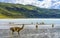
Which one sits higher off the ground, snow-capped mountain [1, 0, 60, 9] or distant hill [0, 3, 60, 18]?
snow-capped mountain [1, 0, 60, 9]

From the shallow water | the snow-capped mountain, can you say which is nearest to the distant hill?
the snow-capped mountain

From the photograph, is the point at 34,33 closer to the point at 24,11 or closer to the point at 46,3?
the point at 24,11

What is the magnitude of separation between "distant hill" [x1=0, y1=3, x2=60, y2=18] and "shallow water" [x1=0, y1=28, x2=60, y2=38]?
0.72ft

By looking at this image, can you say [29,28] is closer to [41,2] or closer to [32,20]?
[32,20]

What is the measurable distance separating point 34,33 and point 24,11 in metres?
0.37

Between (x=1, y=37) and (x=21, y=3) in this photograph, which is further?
(x=21, y=3)

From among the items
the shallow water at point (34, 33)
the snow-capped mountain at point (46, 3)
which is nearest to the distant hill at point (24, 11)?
the snow-capped mountain at point (46, 3)

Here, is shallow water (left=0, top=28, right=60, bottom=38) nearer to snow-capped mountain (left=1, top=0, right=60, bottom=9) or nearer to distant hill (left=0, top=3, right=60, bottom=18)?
distant hill (left=0, top=3, right=60, bottom=18)

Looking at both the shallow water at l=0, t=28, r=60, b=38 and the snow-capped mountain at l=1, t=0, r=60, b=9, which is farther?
the snow-capped mountain at l=1, t=0, r=60, b=9

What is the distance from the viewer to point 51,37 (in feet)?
7.40

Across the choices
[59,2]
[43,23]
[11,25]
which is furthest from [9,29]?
[59,2]

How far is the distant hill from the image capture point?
7.56 feet

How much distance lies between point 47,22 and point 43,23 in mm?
63

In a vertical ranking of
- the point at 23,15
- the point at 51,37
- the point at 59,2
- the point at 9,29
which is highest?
the point at 59,2
